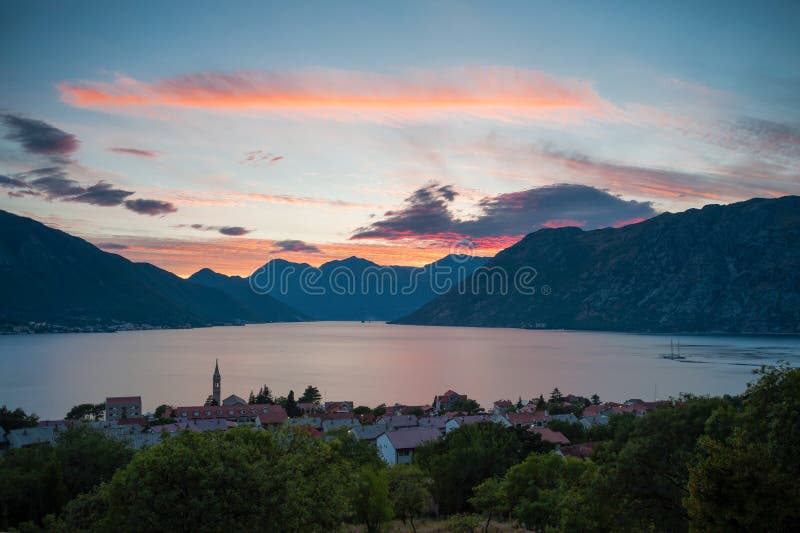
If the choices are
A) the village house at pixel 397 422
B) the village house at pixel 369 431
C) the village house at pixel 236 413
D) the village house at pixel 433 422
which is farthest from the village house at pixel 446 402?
the village house at pixel 369 431

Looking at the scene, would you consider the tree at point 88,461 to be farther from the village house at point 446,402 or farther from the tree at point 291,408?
the village house at point 446,402

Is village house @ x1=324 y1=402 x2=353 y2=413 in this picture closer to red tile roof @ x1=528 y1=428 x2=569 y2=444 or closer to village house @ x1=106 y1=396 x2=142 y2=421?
village house @ x1=106 y1=396 x2=142 y2=421

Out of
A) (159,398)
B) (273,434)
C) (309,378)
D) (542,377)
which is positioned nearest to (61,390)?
(159,398)

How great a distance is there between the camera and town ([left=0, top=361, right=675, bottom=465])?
192ft

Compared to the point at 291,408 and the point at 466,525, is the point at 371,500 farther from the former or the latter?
the point at 291,408

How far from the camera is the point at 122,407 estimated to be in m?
90.4

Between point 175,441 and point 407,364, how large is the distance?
161781 mm

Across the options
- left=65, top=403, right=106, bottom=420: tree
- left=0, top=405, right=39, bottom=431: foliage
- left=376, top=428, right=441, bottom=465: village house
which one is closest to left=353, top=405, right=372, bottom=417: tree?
left=376, top=428, right=441, bottom=465: village house

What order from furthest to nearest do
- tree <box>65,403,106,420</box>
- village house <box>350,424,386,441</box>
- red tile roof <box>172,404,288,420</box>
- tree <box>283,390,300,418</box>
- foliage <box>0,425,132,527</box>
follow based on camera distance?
tree <box>283,390,300,418</box> → tree <box>65,403,106,420</box> → red tile roof <box>172,404,288,420</box> → village house <box>350,424,386,441</box> → foliage <box>0,425,132,527</box>

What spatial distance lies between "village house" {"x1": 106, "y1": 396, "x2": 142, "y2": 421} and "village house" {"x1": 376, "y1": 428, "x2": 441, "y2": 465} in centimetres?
4779

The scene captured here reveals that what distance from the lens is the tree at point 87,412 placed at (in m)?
88.9

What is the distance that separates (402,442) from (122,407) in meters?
53.0

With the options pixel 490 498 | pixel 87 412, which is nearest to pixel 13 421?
pixel 87 412

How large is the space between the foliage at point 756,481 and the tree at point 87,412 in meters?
94.2
